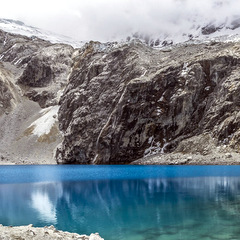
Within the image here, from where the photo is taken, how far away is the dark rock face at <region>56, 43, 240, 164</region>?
10038 cm

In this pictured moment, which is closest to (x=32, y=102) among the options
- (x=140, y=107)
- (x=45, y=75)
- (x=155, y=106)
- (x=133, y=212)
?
(x=45, y=75)

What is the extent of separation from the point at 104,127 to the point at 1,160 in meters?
37.9

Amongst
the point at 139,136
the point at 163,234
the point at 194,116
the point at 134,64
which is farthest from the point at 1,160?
the point at 163,234

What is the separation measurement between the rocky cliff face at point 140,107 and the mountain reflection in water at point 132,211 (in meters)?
60.8

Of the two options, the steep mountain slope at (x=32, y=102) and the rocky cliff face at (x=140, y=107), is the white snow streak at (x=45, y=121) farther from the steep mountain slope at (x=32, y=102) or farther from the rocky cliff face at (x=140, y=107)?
the rocky cliff face at (x=140, y=107)

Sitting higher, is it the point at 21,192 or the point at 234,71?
the point at 234,71

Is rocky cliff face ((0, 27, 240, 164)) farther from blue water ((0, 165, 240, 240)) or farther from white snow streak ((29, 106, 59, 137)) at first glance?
blue water ((0, 165, 240, 240))

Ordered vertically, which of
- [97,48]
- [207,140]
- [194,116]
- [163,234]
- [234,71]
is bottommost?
[163,234]

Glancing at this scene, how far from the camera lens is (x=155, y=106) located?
105812 mm

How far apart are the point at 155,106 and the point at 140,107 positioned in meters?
4.80

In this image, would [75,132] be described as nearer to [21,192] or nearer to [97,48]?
[97,48]

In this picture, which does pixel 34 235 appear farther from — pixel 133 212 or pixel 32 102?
pixel 32 102

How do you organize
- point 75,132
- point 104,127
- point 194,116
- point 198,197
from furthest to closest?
point 75,132 → point 104,127 → point 194,116 → point 198,197

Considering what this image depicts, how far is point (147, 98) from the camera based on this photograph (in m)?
108
